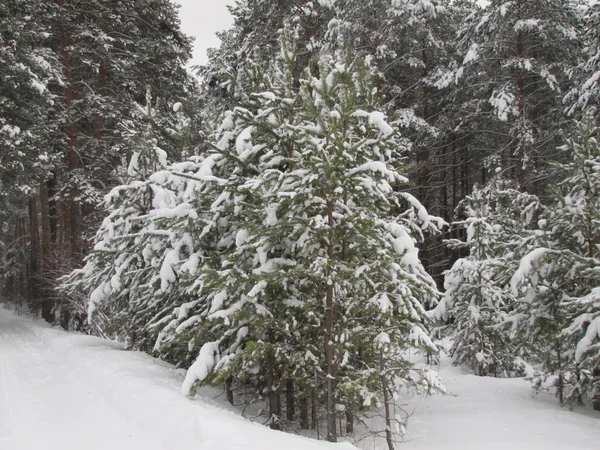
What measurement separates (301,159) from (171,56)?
48.4 feet

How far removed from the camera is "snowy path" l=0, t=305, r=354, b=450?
4.88m

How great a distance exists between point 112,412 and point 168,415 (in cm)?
104

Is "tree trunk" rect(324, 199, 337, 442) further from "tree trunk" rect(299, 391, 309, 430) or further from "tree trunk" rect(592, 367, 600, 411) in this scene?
"tree trunk" rect(592, 367, 600, 411)

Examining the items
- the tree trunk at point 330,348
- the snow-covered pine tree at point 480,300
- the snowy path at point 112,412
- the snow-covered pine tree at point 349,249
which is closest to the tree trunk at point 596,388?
the snow-covered pine tree at point 480,300

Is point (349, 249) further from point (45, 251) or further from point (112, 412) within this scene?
point (45, 251)

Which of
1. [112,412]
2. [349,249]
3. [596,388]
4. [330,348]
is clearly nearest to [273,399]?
[330,348]

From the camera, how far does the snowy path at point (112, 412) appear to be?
4882 mm

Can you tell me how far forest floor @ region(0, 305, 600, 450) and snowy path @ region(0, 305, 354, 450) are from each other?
13mm

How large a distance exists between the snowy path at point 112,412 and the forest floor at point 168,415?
1cm

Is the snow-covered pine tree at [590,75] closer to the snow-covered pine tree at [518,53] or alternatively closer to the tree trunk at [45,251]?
the snow-covered pine tree at [518,53]

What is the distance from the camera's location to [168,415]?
217 inches

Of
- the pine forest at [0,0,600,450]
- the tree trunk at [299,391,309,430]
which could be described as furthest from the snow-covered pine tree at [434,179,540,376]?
the tree trunk at [299,391,309,430]

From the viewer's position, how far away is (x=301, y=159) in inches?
247

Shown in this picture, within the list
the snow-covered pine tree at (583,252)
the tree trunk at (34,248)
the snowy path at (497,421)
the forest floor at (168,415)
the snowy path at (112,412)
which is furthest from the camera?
the tree trunk at (34,248)
